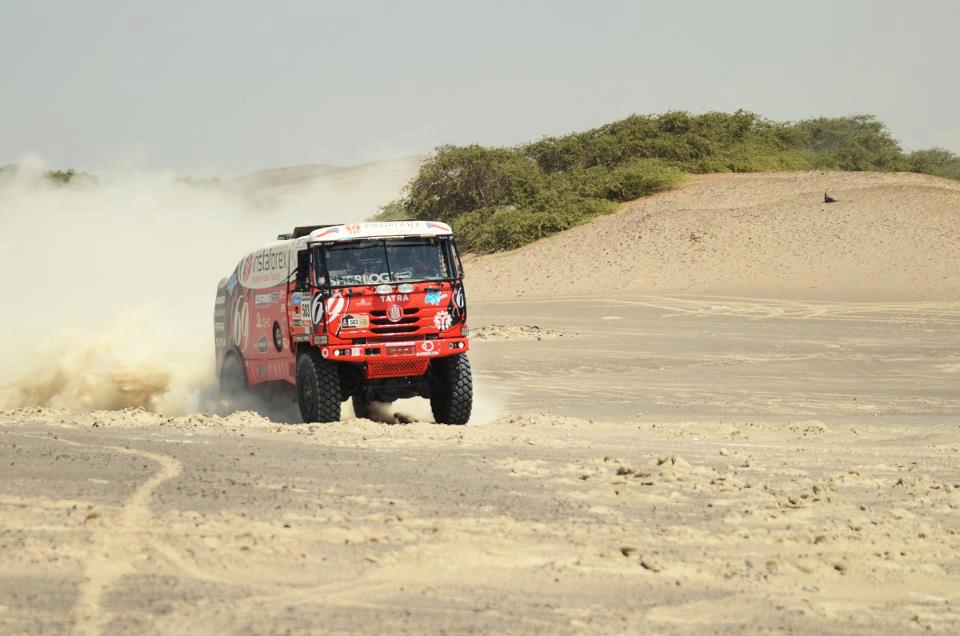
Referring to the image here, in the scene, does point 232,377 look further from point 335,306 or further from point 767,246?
point 767,246

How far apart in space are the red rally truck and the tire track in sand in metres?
5.16

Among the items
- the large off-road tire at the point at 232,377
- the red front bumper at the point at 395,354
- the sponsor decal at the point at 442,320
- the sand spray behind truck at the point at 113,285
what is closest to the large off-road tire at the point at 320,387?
the red front bumper at the point at 395,354

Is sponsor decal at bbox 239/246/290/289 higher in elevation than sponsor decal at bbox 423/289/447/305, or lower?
higher

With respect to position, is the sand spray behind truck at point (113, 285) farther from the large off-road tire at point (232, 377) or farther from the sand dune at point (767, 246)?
the sand dune at point (767, 246)

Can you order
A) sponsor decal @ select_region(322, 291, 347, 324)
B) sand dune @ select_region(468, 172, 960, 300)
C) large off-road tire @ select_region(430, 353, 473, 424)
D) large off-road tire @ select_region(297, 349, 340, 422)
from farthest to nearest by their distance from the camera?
sand dune @ select_region(468, 172, 960, 300) < large off-road tire @ select_region(430, 353, 473, 424) < large off-road tire @ select_region(297, 349, 340, 422) < sponsor decal @ select_region(322, 291, 347, 324)

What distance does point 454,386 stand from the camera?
15555 millimetres

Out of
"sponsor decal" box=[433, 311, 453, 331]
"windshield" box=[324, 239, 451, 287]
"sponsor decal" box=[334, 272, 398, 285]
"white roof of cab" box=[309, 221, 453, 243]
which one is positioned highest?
"white roof of cab" box=[309, 221, 453, 243]

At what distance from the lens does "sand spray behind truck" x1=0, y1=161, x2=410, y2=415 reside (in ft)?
64.8

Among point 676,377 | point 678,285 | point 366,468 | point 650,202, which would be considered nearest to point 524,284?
point 678,285

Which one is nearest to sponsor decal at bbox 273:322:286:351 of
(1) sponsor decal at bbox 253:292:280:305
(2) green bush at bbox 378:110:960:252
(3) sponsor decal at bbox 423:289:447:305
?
(1) sponsor decal at bbox 253:292:280:305

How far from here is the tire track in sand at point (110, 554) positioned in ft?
22.3

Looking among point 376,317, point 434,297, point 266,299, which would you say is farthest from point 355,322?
point 266,299

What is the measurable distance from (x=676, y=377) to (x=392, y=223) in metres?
8.56

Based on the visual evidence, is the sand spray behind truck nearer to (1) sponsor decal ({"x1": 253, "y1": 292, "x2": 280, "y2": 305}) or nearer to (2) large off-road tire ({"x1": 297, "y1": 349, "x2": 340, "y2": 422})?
(1) sponsor decal ({"x1": 253, "y1": 292, "x2": 280, "y2": 305})
